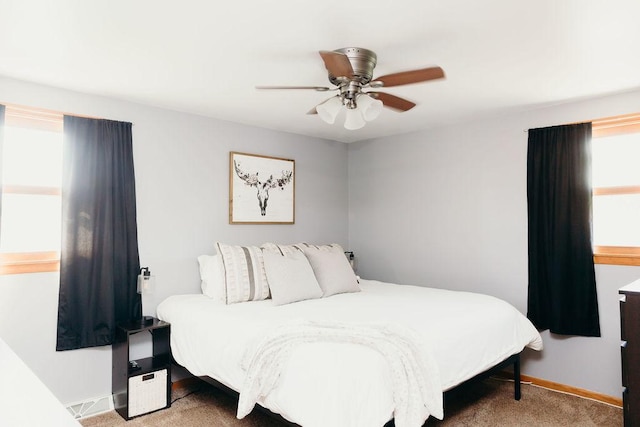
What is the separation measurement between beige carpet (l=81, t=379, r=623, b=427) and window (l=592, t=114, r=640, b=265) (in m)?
1.15

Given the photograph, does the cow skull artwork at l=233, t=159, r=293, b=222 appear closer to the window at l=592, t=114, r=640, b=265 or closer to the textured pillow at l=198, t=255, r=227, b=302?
the textured pillow at l=198, t=255, r=227, b=302

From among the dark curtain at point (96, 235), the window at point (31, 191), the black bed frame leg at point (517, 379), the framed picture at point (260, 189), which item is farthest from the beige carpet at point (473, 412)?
the framed picture at point (260, 189)

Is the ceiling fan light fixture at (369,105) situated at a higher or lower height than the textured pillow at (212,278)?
higher

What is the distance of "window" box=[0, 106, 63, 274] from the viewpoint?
9.72ft

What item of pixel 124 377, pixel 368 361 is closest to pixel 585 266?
pixel 368 361

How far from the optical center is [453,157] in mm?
4270

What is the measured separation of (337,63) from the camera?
7.11ft

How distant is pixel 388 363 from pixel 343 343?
0.25 meters

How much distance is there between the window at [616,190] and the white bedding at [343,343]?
95 centimetres

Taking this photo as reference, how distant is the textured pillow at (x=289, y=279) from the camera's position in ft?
10.8

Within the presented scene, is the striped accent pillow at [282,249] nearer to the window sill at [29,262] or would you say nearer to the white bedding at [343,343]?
the white bedding at [343,343]

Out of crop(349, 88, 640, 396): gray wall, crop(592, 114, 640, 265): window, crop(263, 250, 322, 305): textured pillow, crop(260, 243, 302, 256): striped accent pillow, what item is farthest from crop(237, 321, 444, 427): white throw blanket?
crop(592, 114, 640, 265): window

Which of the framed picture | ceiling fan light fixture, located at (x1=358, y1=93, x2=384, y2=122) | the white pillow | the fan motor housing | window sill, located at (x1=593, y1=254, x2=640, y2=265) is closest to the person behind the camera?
the fan motor housing

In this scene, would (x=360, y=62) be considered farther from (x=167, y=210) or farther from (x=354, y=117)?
(x=167, y=210)
